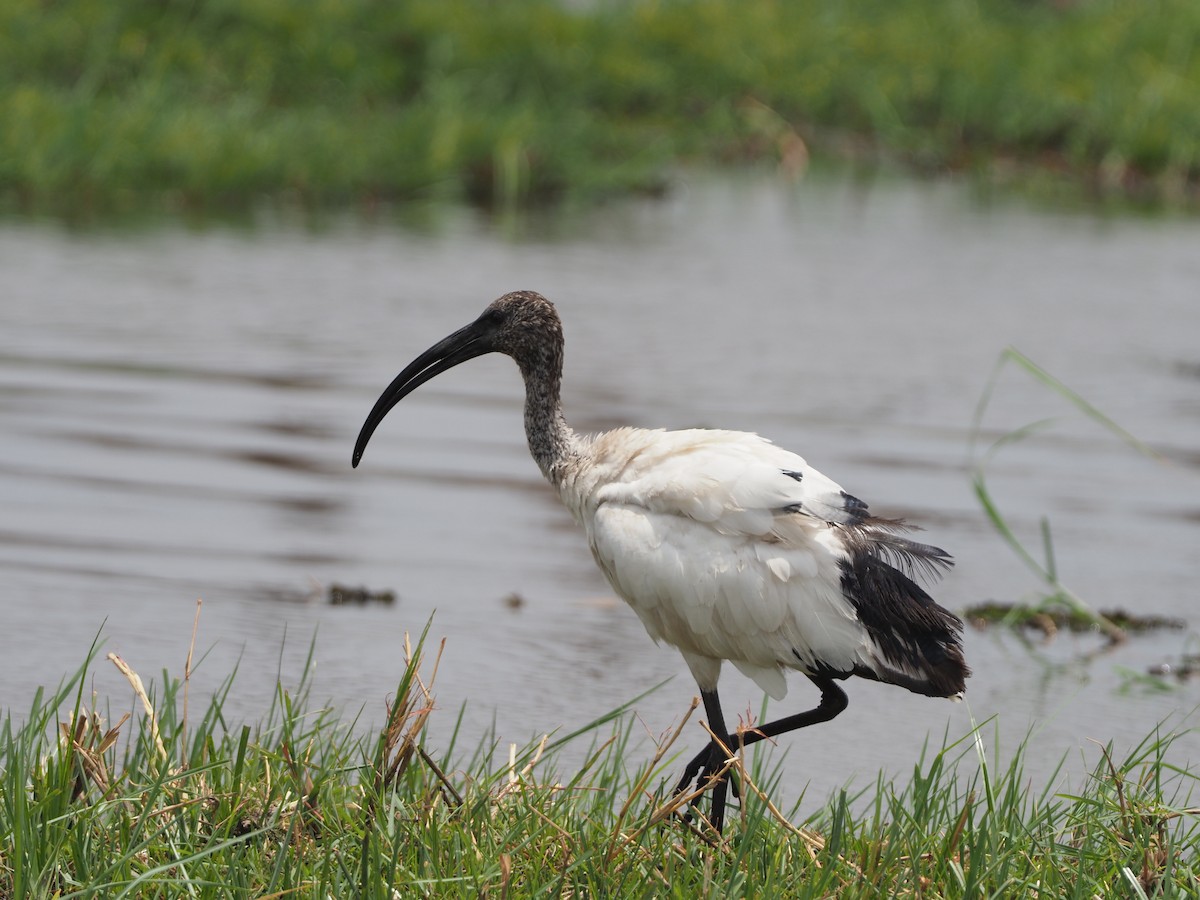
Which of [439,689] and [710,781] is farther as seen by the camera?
[439,689]

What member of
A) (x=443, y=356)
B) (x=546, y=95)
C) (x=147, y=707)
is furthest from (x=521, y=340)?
(x=546, y=95)

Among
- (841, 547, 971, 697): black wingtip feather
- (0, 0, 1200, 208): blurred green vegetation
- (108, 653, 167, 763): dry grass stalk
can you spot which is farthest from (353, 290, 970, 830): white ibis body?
(0, 0, 1200, 208): blurred green vegetation

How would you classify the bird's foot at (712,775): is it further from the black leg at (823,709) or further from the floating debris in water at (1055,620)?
the floating debris in water at (1055,620)

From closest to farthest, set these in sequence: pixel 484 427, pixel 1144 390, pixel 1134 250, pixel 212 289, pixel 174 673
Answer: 1. pixel 174 673
2. pixel 484 427
3. pixel 1144 390
4. pixel 212 289
5. pixel 1134 250

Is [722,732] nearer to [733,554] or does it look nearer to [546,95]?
[733,554]

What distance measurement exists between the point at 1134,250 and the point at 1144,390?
207 inches

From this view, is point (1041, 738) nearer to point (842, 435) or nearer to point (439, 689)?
point (439, 689)

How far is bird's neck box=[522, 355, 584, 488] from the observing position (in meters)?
5.31

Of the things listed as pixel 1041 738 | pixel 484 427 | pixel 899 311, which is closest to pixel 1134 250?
pixel 899 311

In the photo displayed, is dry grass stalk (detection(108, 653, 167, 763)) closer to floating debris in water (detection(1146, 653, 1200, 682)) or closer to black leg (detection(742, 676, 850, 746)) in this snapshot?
black leg (detection(742, 676, 850, 746))

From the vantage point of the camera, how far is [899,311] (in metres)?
13.4

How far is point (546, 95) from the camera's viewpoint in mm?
19672

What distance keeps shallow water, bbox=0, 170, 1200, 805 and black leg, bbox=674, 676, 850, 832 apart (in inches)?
21.1

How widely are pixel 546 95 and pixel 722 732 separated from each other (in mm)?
15310
